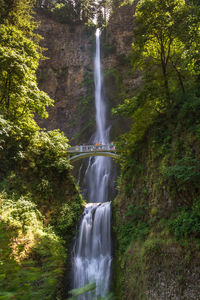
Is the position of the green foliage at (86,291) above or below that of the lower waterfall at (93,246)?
above

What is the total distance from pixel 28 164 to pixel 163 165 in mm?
9002

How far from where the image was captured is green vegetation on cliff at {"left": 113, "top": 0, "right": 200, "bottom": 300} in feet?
19.2

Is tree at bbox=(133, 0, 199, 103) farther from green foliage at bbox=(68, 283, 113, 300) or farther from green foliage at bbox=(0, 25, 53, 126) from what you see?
green foliage at bbox=(68, 283, 113, 300)

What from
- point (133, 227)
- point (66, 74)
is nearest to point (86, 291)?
point (133, 227)

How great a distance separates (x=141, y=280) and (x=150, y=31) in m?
11.1

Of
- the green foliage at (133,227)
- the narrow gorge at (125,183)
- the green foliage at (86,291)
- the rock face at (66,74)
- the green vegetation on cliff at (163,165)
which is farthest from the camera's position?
the rock face at (66,74)

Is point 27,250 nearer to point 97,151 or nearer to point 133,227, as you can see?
point 133,227

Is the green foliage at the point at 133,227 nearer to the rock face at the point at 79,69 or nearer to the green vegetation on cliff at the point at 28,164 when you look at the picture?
the green vegetation on cliff at the point at 28,164

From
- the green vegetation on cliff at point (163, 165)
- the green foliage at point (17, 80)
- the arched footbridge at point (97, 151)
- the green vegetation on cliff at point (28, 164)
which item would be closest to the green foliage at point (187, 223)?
the green vegetation on cliff at point (163, 165)

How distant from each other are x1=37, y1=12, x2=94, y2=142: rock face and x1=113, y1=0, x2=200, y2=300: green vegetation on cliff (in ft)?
65.8

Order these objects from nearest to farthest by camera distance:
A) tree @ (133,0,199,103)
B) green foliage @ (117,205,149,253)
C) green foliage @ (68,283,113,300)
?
green foliage @ (68,283,113,300), green foliage @ (117,205,149,253), tree @ (133,0,199,103)

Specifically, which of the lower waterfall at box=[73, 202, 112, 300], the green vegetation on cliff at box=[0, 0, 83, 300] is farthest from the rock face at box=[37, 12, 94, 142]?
the lower waterfall at box=[73, 202, 112, 300]

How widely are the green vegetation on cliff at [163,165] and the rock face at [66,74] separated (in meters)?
20.0

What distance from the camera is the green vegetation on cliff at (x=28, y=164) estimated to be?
9484mm
